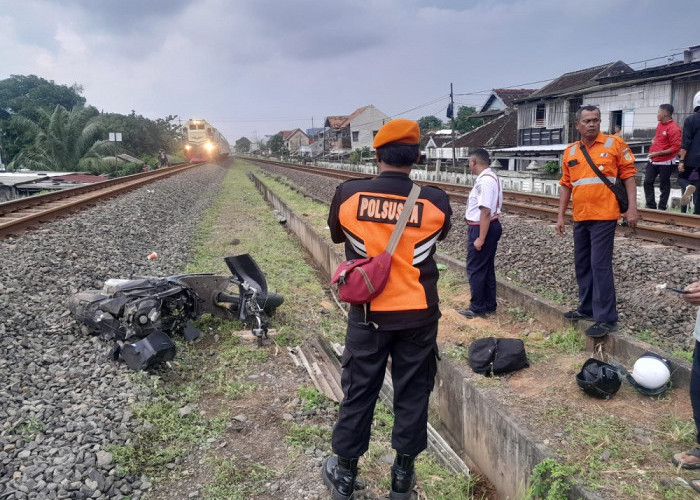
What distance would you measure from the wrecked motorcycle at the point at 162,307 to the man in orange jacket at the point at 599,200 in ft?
11.1

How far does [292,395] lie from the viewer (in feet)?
14.8

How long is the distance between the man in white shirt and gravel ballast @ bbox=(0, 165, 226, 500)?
358cm

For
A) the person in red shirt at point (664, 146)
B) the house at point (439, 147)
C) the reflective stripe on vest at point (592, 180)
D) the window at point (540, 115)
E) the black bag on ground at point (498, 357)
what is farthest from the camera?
the house at point (439, 147)

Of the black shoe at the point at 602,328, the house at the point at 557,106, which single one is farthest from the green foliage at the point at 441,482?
the house at the point at 557,106

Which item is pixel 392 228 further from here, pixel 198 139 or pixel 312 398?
pixel 198 139

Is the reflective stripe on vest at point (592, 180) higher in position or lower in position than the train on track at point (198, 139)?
lower

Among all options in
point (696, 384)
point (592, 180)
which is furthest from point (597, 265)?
point (696, 384)

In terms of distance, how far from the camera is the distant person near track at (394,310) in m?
2.71

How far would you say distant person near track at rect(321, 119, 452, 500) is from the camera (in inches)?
106

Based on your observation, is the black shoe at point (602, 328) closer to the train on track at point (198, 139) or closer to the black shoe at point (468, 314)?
the black shoe at point (468, 314)

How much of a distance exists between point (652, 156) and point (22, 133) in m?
41.6

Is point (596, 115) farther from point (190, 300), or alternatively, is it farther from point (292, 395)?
point (190, 300)

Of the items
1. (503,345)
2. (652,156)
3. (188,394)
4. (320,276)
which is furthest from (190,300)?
(652,156)

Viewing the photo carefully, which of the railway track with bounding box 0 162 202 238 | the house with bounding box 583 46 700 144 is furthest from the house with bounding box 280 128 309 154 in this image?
the railway track with bounding box 0 162 202 238
